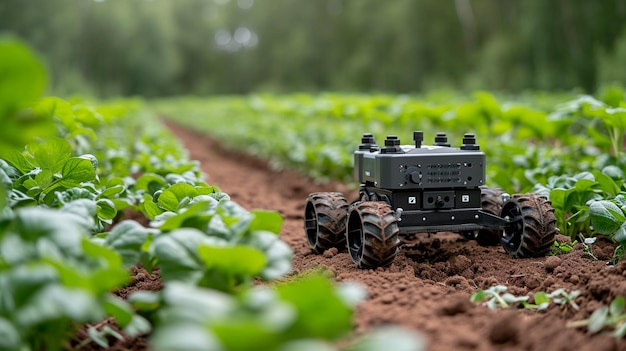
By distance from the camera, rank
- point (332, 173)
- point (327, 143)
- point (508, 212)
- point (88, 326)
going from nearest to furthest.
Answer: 1. point (88, 326)
2. point (508, 212)
3. point (332, 173)
4. point (327, 143)

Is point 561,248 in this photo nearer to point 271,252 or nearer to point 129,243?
point 271,252

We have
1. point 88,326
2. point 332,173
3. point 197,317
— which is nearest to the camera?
point 197,317

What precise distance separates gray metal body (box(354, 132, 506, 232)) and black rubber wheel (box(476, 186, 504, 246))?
0.32 m

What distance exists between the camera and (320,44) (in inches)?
2030

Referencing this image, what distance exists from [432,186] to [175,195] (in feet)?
4.89

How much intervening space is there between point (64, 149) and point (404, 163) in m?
1.82

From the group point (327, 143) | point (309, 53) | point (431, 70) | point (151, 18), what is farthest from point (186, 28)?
point (327, 143)

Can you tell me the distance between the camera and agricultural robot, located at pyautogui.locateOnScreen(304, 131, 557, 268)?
3934mm

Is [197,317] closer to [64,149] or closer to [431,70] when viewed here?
[64,149]

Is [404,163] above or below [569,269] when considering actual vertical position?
above

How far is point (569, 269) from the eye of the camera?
3.61 meters

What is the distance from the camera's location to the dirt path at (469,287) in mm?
2354

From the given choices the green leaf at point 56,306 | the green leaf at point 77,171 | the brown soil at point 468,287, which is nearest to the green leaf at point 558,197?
the brown soil at point 468,287

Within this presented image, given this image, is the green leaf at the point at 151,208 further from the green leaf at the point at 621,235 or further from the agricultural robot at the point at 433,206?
the green leaf at the point at 621,235
